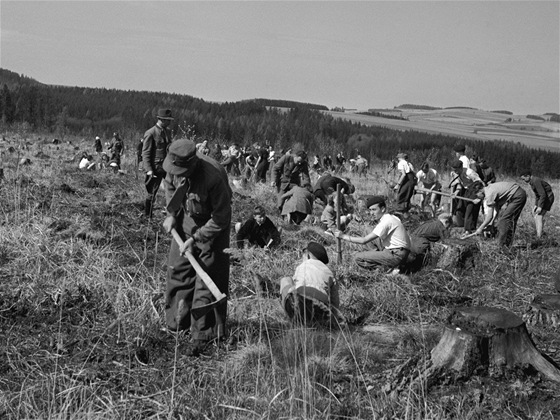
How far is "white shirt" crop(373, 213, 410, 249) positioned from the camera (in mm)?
7340

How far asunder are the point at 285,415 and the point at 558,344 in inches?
113

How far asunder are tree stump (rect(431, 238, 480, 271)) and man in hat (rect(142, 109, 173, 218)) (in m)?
3.64

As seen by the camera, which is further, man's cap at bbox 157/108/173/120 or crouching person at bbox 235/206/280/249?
man's cap at bbox 157/108/173/120

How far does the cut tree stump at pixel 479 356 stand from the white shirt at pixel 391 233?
2919 millimetres

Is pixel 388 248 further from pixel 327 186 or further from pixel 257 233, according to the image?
pixel 327 186

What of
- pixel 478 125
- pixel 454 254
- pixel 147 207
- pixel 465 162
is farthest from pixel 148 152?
pixel 478 125

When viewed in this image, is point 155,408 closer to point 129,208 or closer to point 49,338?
point 49,338

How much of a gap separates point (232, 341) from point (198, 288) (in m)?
0.47

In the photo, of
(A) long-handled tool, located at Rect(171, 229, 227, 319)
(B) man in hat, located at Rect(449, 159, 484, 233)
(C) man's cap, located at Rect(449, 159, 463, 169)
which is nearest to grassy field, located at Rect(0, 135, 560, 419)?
(A) long-handled tool, located at Rect(171, 229, 227, 319)

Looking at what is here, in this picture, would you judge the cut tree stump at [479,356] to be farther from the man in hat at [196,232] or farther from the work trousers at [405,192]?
the work trousers at [405,192]

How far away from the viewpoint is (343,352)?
180 inches

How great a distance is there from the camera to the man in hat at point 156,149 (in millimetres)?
8445

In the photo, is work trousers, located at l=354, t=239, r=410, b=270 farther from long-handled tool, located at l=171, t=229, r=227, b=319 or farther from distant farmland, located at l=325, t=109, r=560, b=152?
distant farmland, located at l=325, t=109, r=560, b=152

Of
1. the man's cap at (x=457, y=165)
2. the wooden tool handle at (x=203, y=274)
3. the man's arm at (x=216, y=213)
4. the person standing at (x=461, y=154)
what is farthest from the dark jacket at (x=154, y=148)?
the person standing at (x=461, y=154)
